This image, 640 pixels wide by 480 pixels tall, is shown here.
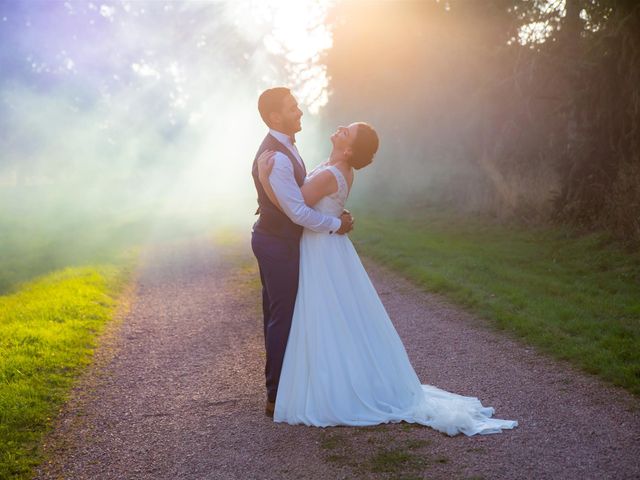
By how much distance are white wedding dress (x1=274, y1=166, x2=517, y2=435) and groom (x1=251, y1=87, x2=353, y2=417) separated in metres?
0.08

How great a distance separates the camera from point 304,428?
4996mm

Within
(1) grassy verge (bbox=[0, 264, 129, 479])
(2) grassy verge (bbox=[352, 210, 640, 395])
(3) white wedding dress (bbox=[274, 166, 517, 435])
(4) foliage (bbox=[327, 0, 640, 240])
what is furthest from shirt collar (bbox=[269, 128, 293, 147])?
(4) foliage (bbox=[327, 0, 640, 240])

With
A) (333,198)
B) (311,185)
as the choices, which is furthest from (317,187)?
(333,198)

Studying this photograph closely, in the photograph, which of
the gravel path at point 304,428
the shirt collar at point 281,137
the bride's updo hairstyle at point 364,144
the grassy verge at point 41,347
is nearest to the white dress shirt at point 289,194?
the shirt collar at point 281,137

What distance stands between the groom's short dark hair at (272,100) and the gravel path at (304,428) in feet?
7.49

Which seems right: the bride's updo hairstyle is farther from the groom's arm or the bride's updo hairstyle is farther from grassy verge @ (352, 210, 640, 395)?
grassy verge @ (352, 210, 640, 395)

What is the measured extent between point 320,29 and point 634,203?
1432 cm

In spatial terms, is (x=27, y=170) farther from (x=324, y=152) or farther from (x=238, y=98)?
(x=238, y=98)

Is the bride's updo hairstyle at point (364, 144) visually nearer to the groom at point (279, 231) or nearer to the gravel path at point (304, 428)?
the groom at point (279, 231)

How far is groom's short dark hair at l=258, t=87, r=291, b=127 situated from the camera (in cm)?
513

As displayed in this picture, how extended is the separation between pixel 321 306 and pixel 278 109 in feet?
4.85

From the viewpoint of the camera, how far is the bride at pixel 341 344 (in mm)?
5035

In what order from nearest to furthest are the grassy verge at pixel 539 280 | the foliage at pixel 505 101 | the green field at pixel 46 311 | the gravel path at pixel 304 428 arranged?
the gravel path at pixel 304 428 < the green field at pixel 46 311 < the grassy verge at pixel 539 280 < the foliage at pixel 505 101

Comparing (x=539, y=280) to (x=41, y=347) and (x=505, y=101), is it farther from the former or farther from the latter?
(x=505, y=101)
